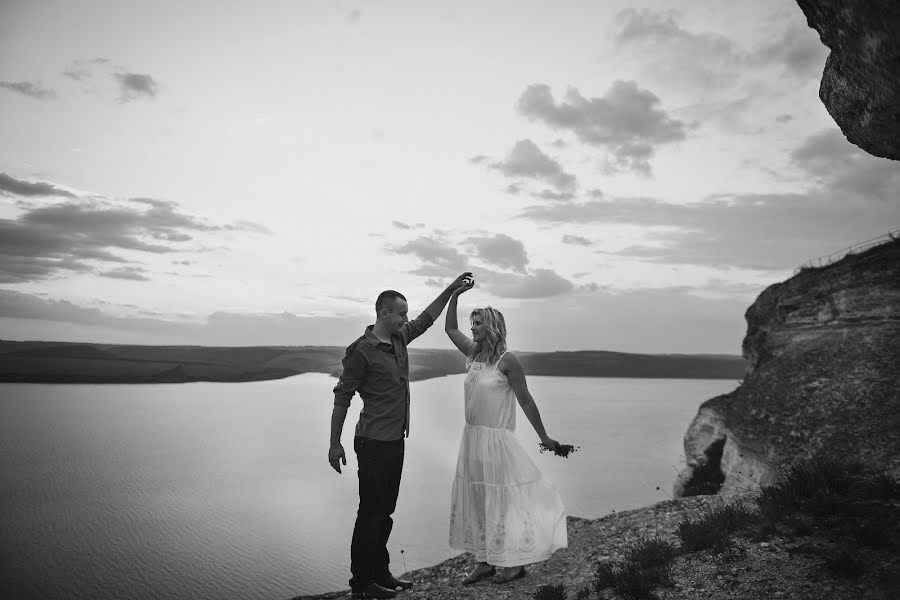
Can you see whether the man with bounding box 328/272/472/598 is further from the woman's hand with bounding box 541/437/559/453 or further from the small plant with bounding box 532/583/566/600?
the small plant with bounding box 532/583/566/600

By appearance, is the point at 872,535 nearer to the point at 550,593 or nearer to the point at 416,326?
the point at 550,593

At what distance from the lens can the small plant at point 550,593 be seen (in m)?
5.51

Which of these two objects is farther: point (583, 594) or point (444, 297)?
point (444, 297)

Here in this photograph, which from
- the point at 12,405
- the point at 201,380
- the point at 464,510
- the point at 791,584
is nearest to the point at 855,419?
the point at 791,584

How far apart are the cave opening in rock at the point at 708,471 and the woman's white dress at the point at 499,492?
15.8 meters

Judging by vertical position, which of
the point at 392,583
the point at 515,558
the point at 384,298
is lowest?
the point at 392,583

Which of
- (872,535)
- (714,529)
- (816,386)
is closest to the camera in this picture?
(872,535)

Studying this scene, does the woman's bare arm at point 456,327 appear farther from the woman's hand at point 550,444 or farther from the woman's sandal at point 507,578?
the woman's sandal at point 507,578

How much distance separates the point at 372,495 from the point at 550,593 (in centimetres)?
220

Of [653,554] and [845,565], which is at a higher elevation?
[845,565]

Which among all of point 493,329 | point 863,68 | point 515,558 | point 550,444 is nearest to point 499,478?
point 550,444

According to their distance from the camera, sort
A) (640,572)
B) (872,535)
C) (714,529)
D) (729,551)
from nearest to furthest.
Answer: (872,535), (729,551), (640,572), (714,529)

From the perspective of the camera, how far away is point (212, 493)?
2298cm

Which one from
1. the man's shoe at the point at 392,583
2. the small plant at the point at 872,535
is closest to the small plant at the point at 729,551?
the small plant at the point at 872,535
